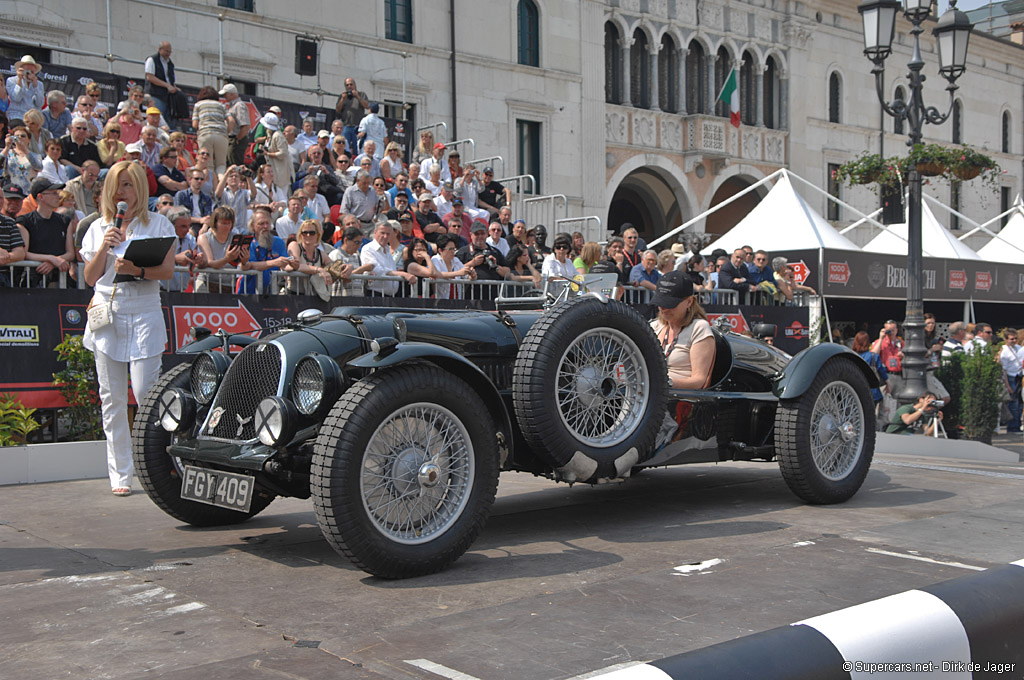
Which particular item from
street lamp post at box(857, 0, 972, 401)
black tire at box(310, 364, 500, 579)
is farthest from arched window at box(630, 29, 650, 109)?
black tire at box(310, 364, 500, 579)

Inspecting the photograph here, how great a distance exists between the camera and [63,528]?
5902 mm

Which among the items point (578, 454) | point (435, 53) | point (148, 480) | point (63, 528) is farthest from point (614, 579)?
point (435, 53)

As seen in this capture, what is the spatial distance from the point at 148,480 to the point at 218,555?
2.53 ft

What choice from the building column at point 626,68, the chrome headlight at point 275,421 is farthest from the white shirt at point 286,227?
the building column at point 626,68

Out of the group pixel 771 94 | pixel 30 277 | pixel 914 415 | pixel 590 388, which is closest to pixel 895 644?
pixel 590 388

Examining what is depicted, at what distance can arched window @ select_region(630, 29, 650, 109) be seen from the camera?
28.3 metres

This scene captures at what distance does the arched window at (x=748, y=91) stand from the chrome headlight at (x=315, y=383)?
2819 centimetres

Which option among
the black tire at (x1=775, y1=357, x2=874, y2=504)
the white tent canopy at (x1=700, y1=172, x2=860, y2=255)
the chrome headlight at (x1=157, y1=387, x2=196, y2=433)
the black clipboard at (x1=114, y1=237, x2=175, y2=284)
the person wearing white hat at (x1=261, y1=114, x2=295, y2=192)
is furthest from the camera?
the white tent canopy at (x1=700, y1=172, x2=860, y2=255)

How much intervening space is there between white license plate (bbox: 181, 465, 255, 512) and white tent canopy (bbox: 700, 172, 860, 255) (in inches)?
542

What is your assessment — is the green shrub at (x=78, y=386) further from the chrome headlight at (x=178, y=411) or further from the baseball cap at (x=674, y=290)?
the baseball cap at (x=674, y=290)

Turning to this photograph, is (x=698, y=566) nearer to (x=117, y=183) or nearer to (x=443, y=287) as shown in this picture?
(x=117, y=183)

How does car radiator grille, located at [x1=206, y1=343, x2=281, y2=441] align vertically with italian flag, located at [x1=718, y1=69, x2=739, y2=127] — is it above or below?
below

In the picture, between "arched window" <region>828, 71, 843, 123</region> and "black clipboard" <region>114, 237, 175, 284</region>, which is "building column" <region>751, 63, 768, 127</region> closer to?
"arched window" <region>828, 71, 843, 123</region>

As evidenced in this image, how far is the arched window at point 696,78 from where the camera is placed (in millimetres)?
29672
